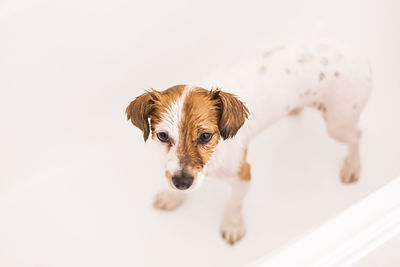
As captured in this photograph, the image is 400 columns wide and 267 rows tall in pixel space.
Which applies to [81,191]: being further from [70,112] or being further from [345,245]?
[345,245]

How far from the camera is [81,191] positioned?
234 cm

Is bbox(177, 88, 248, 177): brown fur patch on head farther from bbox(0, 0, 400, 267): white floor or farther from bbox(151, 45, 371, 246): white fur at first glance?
bbox(0, 0, 400, 267): white floor

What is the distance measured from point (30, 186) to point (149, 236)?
745mm

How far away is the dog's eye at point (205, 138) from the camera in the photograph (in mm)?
1343

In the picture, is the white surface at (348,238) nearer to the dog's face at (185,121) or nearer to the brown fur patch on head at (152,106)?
the dog's face at (185,121)

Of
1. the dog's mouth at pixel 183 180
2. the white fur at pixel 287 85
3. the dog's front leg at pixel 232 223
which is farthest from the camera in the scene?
the dog's front leg at pixel 232 223

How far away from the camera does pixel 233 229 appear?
2121 mm

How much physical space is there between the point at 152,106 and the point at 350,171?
1389 mm

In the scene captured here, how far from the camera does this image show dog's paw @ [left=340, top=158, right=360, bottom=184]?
2.27 metres

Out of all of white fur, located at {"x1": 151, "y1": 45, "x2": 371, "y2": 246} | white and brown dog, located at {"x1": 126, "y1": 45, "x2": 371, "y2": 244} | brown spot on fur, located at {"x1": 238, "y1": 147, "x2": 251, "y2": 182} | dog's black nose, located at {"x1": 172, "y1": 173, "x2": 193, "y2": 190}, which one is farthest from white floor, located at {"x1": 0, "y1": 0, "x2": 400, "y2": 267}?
dog's black nose, located at {"x1": 172, "y1": 173, "x2": 193, "y2": 190}

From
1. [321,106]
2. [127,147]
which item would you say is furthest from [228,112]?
[127,147]

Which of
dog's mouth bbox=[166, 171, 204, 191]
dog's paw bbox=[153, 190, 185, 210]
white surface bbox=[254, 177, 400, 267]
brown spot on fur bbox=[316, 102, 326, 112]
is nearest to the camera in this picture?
white surface bbox=[254, 177, 400, 267]

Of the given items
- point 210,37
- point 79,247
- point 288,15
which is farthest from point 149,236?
point 288,15

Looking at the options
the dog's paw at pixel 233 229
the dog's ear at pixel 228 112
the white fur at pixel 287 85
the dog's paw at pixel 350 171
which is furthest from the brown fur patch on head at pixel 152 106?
the dog's paw at pixel 350 171
